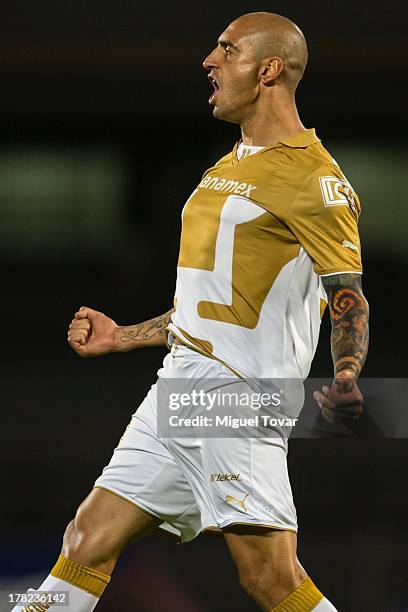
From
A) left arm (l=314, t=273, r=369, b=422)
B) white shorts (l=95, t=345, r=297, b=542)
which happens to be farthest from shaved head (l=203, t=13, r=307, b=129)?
A: white shorts (l=95, t=345, r=297, b=542)

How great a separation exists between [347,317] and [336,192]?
25 centimetres

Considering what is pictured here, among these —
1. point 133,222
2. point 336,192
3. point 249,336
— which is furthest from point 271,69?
point 133,222

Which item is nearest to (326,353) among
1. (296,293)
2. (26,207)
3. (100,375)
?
(100,375)

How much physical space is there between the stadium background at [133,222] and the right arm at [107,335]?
1015 mm

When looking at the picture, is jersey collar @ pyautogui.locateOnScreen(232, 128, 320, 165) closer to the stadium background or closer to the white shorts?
the white shorts

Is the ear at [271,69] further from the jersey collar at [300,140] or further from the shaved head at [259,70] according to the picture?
the jersey collar at [300,140]

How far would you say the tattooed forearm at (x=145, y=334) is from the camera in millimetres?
2719

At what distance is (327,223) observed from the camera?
2.34m

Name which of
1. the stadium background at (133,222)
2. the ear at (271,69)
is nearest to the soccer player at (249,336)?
the ear at (271,69)

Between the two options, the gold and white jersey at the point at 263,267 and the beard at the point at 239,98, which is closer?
the gold and white jersey at the point at 263,267

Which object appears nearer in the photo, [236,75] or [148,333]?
[236,75]

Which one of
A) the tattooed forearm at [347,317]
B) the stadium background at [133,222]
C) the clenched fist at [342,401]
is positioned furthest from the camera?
the stadium background at [133,222]

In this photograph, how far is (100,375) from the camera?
179 inches
